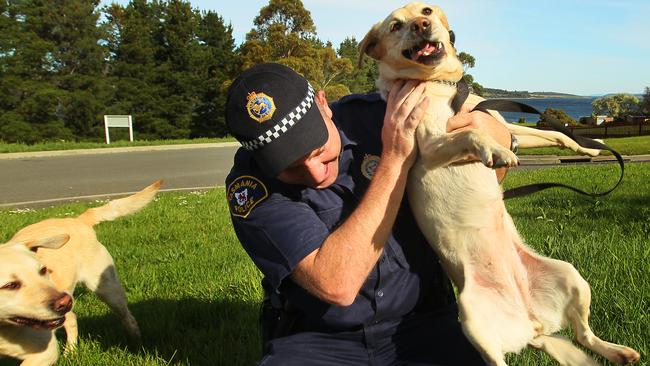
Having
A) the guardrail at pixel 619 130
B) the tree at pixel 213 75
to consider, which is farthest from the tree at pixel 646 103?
the tree at pixel 213 75

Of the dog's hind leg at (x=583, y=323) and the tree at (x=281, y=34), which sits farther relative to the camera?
the tree at (x=281, y=34)

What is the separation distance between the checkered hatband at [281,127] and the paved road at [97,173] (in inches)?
307

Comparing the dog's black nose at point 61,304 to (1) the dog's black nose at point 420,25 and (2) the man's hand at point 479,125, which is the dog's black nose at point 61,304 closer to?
(2) the man's hand at point 479,125

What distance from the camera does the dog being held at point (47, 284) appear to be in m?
2.71

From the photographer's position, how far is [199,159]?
16.0 m

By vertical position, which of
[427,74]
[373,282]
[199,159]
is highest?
[427,74]

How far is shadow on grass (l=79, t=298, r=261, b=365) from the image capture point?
114 inches

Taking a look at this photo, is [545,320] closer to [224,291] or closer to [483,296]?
[483,296]

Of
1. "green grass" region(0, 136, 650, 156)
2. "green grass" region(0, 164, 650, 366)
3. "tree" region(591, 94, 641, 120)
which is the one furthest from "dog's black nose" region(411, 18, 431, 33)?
"tree" region(591, 94, 641, 120)

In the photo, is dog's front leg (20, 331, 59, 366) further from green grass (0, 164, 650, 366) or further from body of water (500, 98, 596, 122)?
body of water (500, 98, 596, 122)

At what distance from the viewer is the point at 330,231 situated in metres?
2.14

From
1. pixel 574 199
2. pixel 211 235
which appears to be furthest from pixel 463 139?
pixel 574 199

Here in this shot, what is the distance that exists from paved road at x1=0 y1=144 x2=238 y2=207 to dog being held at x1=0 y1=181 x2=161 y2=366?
232 inches

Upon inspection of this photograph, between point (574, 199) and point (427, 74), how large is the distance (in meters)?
4.03
